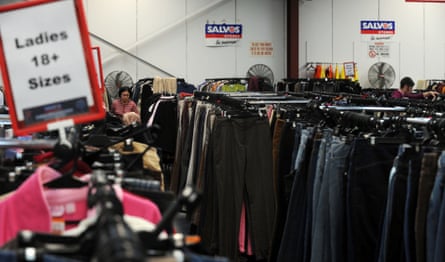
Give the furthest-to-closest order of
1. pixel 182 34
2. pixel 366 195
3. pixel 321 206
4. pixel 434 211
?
pixel 182 34, pixel 321 206, pixel 366 195, pixel 434 211

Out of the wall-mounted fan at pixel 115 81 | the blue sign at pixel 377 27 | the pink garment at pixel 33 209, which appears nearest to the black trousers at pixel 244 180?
the pink garment at pixel 33 209

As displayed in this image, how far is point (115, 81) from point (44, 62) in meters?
10.6

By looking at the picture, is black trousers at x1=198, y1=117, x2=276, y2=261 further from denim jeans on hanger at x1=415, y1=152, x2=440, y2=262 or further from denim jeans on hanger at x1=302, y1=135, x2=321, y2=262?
denim jeans on hanger at x1=415, y1=152, x2=440, y2=262

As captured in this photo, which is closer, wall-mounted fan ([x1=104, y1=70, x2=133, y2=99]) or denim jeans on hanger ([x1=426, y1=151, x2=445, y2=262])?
denim jeans on hanger ([x1=426, y1=151, x2=445, y2=262])

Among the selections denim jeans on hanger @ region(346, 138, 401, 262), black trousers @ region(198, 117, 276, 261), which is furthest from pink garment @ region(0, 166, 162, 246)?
black trousers @ region(198, 117, 276, 261)

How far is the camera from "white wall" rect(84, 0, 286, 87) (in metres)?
13.0

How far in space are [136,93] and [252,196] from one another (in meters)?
7.40

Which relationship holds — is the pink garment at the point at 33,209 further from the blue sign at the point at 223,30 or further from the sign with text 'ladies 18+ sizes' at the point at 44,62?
the blue sign at the point at 223,30

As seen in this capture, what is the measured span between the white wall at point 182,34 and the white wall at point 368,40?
2.24 ft

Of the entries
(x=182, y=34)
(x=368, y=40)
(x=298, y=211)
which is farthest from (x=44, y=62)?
(x=368, y=40)

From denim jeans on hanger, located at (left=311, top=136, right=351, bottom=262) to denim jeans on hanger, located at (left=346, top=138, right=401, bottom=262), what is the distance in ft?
0.19

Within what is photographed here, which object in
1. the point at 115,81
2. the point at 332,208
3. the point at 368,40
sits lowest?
the point at 332,208

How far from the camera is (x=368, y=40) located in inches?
567

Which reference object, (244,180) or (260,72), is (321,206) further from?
(260,72)
